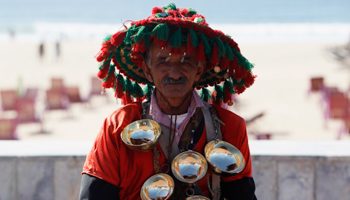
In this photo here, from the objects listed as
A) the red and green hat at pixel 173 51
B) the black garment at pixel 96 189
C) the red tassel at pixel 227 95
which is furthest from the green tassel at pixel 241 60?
the black garment at pixel 96 189

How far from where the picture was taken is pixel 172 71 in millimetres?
2076

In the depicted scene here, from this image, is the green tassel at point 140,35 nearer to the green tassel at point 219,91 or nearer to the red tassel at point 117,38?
the red tassel at point 117,38

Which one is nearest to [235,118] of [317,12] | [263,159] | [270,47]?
[263,159]

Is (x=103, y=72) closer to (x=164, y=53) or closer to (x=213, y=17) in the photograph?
(x=164, y=53)

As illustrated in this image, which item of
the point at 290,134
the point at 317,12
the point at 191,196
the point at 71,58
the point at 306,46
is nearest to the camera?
the point at 191,196

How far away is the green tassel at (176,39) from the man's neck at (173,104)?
413 mm

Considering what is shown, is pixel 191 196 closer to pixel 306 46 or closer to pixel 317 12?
pixel 306 46

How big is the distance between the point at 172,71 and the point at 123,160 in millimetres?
565

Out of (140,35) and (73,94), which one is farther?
(73,94)

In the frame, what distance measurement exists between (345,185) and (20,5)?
9100 cm

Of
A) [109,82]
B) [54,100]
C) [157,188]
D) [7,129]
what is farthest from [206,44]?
[54,100]

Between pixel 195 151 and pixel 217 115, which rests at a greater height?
pixel 217 115

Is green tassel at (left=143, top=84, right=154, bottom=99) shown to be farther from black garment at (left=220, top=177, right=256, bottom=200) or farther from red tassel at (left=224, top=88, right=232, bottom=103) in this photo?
black garment at (left=220, top=177, right=256, bottom=200)

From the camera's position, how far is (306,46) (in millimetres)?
29656
